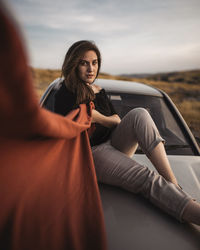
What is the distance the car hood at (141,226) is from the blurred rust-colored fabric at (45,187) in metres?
0.10

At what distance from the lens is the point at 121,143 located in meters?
1.57

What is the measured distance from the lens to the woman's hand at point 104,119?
→ 5.22 ft

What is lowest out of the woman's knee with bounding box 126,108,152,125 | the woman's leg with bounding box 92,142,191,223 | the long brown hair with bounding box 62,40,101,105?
the woman's leg with bounding box 92,142,191,223

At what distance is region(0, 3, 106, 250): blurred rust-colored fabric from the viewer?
71 centimetres

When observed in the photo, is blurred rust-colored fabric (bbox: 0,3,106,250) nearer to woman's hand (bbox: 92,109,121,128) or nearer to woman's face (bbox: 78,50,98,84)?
woman's hand (bbox: 92,109,121,128)

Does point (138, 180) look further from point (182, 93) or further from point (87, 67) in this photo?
point (182, 93)

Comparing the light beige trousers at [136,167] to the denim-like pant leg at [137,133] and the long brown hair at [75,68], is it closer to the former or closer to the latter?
the denim-like pant leg at [137,133]

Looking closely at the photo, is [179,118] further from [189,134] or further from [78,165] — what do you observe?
[78,165]

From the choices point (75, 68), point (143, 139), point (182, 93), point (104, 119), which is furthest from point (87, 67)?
point (182, 93)

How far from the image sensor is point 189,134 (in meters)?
1.88

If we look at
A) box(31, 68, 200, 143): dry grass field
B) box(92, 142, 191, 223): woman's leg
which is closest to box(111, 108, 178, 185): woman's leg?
box(92, 142, 191, 223): woman's leg

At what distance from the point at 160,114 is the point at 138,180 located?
1149mm

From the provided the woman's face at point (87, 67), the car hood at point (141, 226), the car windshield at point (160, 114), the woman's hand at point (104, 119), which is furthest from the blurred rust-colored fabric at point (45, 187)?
the car windshield at point (160, 114)

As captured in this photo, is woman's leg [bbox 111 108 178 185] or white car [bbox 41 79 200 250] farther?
woman's leg [bbox 111 108 178 185]
